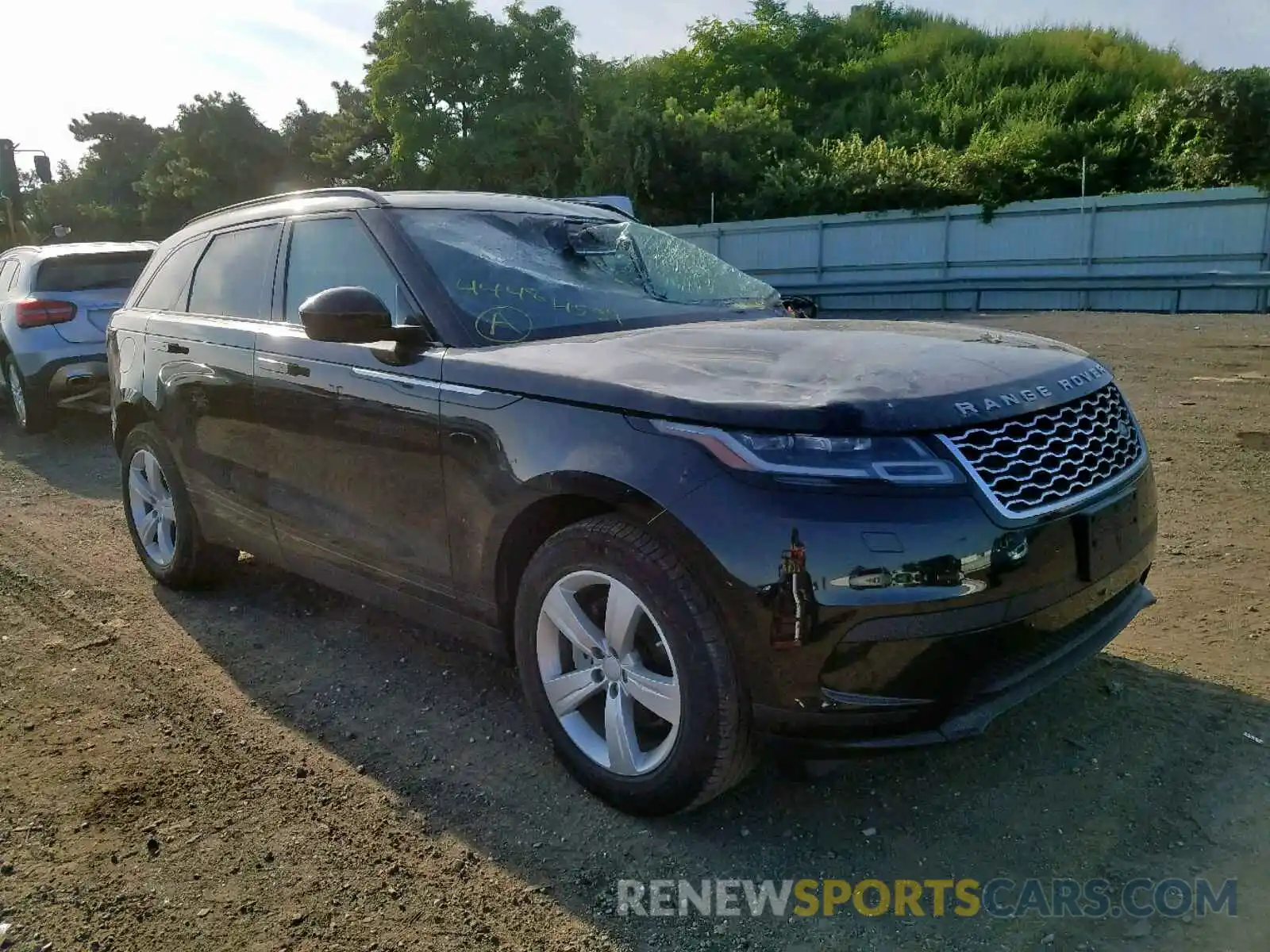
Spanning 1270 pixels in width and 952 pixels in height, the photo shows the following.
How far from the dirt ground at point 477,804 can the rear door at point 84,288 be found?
524 centimetres

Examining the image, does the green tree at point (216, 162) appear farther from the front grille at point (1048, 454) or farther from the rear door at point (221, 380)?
the front grille at point (1048, 454)

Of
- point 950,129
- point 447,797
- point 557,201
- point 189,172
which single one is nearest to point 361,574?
point 447,797

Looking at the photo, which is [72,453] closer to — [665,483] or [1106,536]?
[665,483]

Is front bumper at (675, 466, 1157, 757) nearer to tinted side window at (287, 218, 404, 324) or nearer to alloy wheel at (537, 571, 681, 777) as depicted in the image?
alloy wheel at (537, 571, 681, 777)

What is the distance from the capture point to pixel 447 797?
9.64 feet

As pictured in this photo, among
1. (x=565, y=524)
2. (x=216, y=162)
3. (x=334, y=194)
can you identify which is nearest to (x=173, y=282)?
(x=334, y=194)

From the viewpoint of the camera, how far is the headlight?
7.50ft

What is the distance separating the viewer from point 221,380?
4.09 metres

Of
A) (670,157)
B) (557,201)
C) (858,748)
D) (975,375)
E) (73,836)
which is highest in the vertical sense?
(670,157)

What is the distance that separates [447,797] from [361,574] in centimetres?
94

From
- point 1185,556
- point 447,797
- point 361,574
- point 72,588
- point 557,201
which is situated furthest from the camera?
point 72,588

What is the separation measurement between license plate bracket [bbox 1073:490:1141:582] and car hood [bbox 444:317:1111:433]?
1.06ft

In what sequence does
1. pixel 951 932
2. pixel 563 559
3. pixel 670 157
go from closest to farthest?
1. pixel 951 932
2. pixel 563 559
3. pixel 670 157

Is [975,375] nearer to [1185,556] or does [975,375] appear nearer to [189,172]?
[1185,556]
